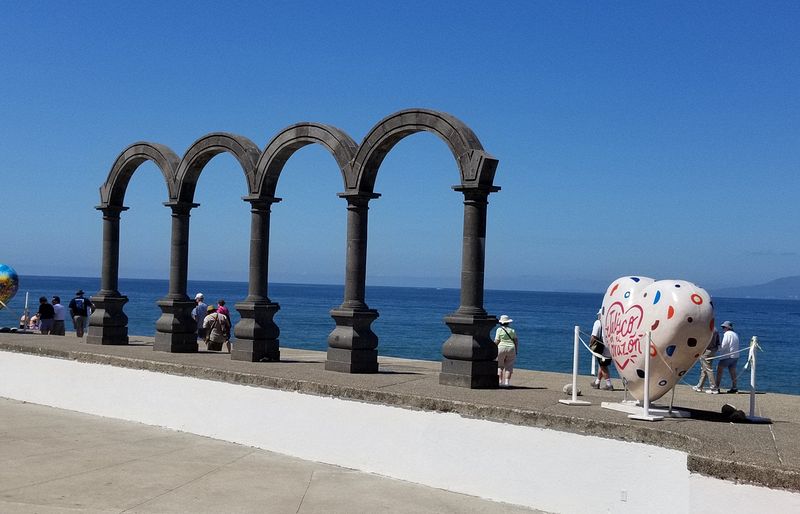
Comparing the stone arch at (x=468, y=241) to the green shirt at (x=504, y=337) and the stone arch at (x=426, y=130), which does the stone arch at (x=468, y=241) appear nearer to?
the stone arch at (x=426, y=130)

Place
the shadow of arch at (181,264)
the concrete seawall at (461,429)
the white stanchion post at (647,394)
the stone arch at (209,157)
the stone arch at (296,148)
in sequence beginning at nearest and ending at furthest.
→ the concrete seawall at (461,429)
the white stanchion post at (647,394)
the stone arch at (296,148)
the stone arch at (209,157)
the shadow of arch at (181,264)

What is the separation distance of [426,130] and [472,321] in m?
2.93

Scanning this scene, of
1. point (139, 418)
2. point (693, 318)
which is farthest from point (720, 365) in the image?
point (139, 418)

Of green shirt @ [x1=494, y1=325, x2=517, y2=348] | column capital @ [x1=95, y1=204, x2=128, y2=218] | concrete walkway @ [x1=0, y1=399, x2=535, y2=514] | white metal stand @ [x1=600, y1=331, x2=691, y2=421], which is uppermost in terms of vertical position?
column capital @ [x1=95, y1=204, x2=128, y2=218]

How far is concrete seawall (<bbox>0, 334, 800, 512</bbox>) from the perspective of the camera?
818 centimetres

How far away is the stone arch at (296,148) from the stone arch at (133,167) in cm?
241

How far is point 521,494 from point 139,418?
7185 millimetres

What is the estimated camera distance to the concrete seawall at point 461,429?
8.18 metres

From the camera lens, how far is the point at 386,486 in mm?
10062

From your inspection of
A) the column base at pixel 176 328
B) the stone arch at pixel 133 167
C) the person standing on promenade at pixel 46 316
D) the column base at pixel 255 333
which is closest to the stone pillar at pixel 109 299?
the stone arch at pixel 133 167

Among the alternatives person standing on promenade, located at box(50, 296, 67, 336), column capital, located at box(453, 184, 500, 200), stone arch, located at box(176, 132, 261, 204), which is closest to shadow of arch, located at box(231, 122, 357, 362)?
stone arch, located at box(176, 132, 261, 204)

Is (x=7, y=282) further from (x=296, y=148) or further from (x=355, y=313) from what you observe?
(x=355, y=313)

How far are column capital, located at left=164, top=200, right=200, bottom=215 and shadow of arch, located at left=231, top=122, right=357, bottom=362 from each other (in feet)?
6.38

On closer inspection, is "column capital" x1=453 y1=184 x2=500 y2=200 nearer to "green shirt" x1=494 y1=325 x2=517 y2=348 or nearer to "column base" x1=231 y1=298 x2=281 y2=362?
"green shirt" x1=494 y1=325 x2=517 y2=348
